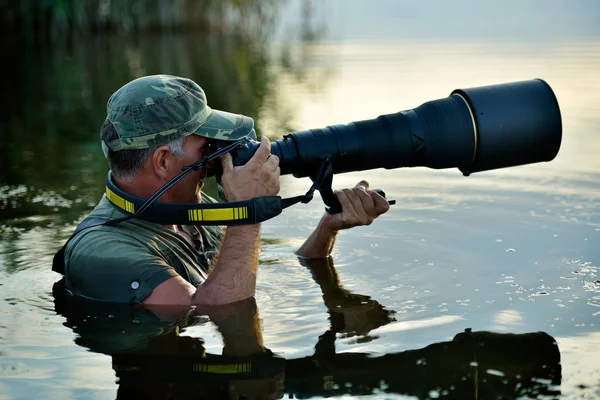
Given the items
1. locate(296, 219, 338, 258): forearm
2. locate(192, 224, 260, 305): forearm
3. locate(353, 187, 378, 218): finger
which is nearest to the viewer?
locate(192, 224, 260, 305): forearm

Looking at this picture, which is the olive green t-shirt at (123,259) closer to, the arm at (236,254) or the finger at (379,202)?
the arm at (236,254)

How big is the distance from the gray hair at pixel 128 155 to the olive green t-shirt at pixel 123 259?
0.15 metres

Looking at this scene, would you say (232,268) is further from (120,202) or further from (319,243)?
(319,243)

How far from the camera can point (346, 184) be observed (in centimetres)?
586

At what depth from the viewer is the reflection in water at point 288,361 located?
285 centimetres

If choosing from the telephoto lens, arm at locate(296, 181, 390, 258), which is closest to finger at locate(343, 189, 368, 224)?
arm at locate(296, 181, 390, 258)

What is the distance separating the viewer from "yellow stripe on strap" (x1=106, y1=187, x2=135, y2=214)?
331 centimetres

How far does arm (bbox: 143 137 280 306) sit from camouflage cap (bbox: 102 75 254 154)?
0.13 m

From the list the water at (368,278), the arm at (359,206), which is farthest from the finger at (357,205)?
the water at (368,278)

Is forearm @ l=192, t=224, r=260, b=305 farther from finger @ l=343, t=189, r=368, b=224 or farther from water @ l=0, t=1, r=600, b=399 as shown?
finger @ l=343, t=189, r=368, b=224

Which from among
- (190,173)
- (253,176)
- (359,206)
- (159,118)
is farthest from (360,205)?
(159,118)

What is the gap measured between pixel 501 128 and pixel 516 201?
2034 millimetres

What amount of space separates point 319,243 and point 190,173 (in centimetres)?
103

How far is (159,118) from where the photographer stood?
3.23m
